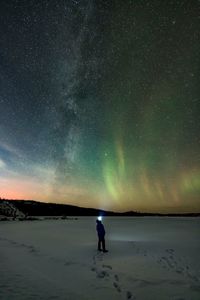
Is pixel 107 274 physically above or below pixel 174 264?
below

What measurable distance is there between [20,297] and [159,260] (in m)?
7.79

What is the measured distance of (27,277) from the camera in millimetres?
10164

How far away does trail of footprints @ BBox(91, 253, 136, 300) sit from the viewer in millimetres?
8383

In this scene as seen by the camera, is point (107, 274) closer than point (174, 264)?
Yes

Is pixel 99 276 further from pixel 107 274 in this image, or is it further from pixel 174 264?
pixel 174 264

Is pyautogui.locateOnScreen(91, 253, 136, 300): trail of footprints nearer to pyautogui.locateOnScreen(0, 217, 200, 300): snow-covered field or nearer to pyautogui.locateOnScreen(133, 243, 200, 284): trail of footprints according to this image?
pyautogui.locateOnScreen(0, 217, 200, 300): snow-covered field

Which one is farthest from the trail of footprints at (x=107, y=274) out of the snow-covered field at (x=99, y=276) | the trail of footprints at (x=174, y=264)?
the trail of footprints at (x=174, y=264)

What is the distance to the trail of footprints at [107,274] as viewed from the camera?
27.5 feet

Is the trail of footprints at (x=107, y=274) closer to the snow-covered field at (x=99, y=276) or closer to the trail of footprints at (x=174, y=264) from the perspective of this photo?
the snow-covered field at (x=99, y=276)

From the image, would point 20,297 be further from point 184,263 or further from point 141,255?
point 141,255

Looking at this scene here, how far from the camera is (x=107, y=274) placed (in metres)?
10.7

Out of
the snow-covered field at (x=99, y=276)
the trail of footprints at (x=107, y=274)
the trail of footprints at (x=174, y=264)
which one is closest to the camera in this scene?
the snow-covered field at (x=99, y=276)

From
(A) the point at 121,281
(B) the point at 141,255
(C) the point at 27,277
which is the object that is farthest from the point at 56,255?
(A) the point at 121,281

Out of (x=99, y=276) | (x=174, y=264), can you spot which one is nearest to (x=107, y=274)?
A: (x=99, y=276)
